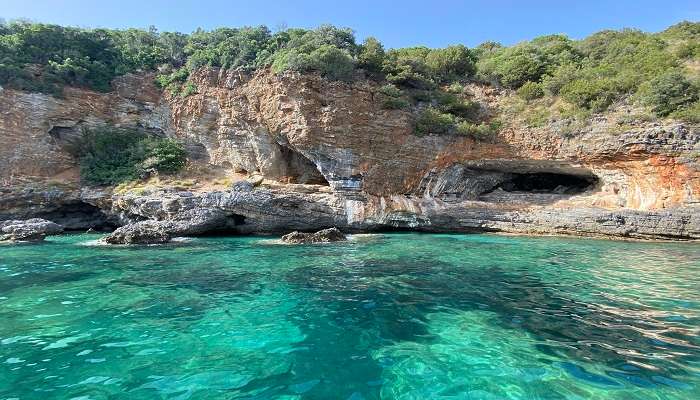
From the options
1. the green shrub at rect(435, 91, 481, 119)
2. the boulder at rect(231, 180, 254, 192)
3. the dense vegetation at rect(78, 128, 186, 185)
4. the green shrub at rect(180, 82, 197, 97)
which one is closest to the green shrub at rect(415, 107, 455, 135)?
the green shrub at rect(435, 91, 481, 119)

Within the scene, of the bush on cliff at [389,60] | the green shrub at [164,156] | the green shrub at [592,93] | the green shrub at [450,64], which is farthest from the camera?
the green shrub at [450,64]

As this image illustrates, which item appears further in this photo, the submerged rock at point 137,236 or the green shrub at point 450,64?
the green shrub at point 450,64

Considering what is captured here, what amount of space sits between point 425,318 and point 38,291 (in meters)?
8.18

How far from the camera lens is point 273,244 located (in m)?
15.9

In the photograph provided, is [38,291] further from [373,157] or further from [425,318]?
[373,157]

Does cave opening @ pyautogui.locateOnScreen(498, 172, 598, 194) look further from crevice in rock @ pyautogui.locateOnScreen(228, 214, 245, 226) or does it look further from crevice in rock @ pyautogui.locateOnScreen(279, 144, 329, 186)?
crevice in rock @ pyautogui.locateOnScreen(228, 214, 245, 226)

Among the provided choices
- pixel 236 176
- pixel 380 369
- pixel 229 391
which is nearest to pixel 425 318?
pixel 380 369

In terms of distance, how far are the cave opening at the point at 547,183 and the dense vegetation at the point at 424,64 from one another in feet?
13.9

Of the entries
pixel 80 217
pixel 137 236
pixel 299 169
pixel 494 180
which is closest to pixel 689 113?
pixel 494 180

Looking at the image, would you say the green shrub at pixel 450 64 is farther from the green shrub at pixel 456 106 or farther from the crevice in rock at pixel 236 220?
the crevice in rock at pixel 236 220

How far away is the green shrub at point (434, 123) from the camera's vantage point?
22125mm

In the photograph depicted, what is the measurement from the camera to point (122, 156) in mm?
24172

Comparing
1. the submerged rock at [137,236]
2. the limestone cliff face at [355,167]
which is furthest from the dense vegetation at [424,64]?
the submerged rock at [137,236]

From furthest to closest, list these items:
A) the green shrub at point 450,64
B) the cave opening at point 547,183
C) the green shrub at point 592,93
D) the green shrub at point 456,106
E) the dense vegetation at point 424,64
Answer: the green shrub at point 450,64, the green shrub at point 456,106, the cave opening at point 547,183, the dense vegetation at point 424,64, the green shrub at point 592,93
